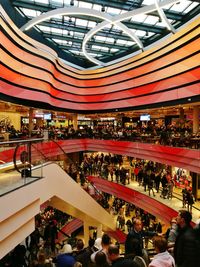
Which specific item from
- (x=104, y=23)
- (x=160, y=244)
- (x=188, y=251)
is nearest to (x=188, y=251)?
(x=188, y=251)

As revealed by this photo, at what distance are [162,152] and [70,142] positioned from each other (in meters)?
9.03

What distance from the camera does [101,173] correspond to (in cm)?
2073

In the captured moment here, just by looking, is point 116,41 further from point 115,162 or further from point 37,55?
point 115,162

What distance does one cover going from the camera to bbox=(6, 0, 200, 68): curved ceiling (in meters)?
16.2

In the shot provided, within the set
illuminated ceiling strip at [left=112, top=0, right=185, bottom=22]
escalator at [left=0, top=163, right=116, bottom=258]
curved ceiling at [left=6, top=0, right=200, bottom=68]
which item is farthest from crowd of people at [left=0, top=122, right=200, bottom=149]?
illuminated ceiling strip at [left=112, top=0, right=185, bottom=22]

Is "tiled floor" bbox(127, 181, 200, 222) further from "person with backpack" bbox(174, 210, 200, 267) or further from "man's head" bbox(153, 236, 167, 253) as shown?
"person with backpack" bbox(174, 210, 200, 267)

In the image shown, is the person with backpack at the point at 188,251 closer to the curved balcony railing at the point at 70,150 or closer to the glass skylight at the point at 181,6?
the curved balcony railing at the point at 70,150

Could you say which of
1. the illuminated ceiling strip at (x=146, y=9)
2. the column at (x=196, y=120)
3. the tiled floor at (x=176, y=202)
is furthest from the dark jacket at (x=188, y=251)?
the column at (x=196, y=120)

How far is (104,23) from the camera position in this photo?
17.8 meters

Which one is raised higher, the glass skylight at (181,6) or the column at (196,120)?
the glass skylight at (181,6)

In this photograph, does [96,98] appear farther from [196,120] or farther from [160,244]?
[160,244]

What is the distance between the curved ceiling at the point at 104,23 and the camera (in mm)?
16228

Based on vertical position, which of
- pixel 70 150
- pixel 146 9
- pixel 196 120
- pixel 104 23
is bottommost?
pixel 70 150

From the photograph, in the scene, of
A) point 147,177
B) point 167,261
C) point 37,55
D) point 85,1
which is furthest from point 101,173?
point 167,261
